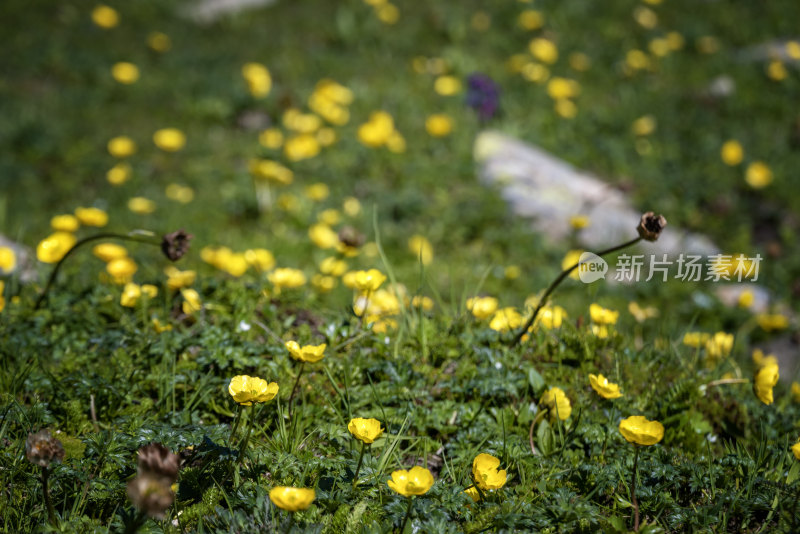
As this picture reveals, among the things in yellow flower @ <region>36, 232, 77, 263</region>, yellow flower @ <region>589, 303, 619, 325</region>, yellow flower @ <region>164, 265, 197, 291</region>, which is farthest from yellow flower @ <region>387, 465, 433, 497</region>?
yellow flower @ <region>36, 232, 77, 263</region>

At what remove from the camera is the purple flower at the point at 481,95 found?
234 inches

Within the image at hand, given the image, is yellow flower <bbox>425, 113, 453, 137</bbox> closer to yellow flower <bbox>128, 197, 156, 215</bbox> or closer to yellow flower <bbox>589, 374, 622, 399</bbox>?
yellow flower <bbox>128, 197, 156, 215</bbox>

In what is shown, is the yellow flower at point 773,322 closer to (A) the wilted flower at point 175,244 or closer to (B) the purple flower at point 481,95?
(B) the purple flower at point 481,95

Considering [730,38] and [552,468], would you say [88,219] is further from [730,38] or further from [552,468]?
[730,38]

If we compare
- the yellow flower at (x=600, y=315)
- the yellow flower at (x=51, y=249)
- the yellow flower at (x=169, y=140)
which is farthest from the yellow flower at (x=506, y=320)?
the yellow flower at (x=169, y=140)

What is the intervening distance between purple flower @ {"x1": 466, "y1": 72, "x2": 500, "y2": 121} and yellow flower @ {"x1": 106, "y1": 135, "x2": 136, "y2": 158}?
3.10m

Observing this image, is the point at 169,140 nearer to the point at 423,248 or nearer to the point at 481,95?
the point at 423,248

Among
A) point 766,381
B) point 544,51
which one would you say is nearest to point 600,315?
point 766,381

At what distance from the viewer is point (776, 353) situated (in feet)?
13.5

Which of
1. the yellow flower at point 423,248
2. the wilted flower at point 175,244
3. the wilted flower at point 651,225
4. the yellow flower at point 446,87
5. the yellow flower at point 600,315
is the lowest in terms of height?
the yellow flower at point 423,248

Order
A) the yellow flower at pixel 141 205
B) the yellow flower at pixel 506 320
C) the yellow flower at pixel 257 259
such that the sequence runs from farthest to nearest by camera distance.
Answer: the yellow flower at pixel 141 205, the yellow flower at pixel 257 259, the yellow flower at pixel 506 320

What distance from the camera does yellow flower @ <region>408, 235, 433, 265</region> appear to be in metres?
4.34

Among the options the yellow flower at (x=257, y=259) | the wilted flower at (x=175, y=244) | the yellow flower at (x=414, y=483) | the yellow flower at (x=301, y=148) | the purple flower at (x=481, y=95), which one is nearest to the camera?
the yellow flower at (x=414, y=483)

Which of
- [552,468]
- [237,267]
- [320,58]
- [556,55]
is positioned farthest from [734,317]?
[320,58]
